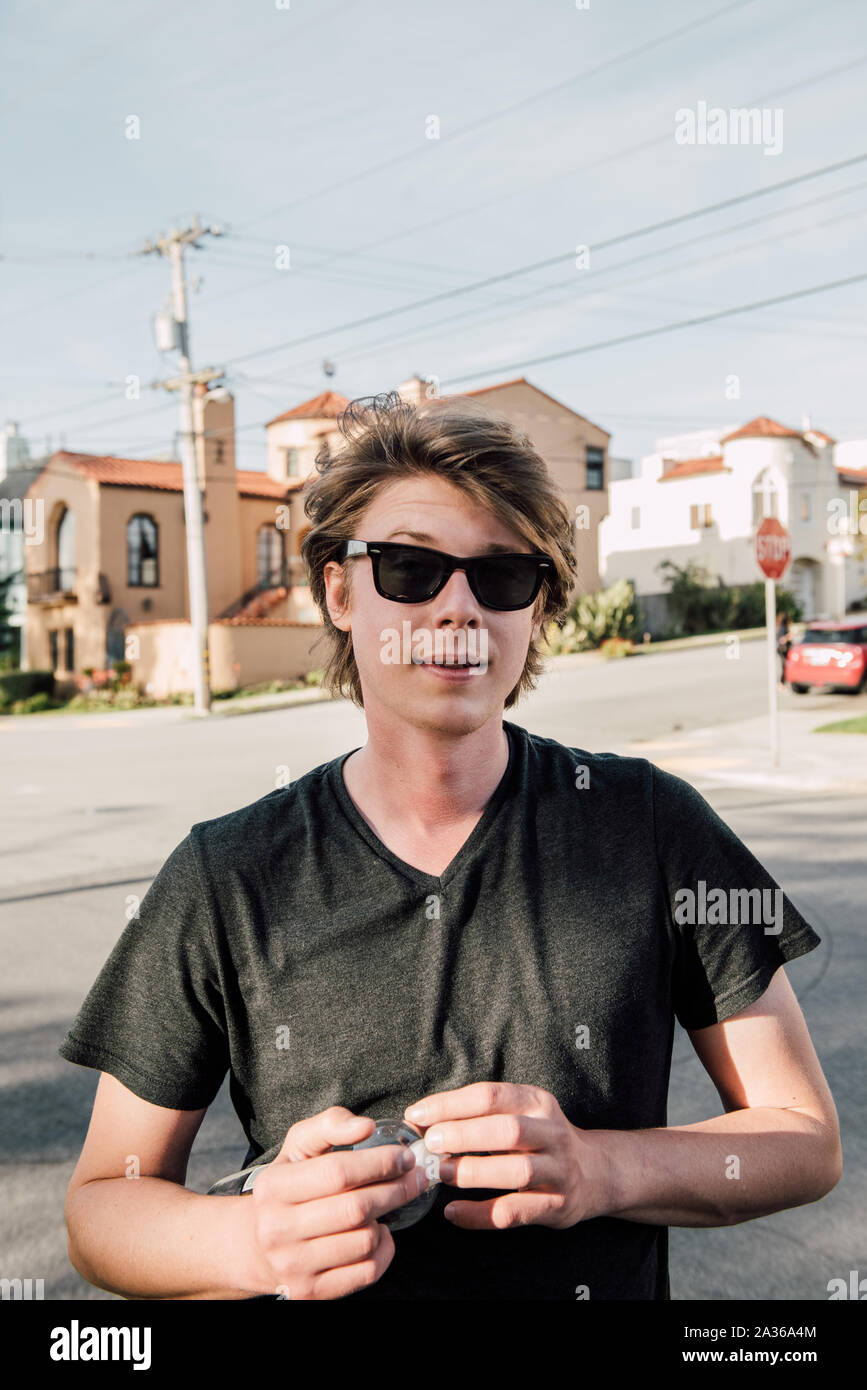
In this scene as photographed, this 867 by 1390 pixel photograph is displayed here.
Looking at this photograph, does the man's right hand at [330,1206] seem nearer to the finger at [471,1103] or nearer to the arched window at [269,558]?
the finger at [471,1103]

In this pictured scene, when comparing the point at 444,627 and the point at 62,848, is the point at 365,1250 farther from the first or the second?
the point at 62,848

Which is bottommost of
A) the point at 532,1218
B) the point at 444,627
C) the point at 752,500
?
the point at 532,1218

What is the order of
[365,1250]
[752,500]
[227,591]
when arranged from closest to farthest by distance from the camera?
[365,1250] → [227,591] → [752,500]

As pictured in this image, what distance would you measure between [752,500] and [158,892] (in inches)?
2135

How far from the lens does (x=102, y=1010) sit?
5.65 ft

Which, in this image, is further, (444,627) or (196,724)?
(196,724)

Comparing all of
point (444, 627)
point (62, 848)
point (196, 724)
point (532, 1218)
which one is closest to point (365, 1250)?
point (532, 1218)

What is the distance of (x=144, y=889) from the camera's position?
8.52m

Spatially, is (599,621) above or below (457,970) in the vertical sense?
above

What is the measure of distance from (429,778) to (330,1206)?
2.10 ft

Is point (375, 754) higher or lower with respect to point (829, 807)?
higher

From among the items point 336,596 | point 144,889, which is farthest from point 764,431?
point 336,596

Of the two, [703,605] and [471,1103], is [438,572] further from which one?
[703,605]

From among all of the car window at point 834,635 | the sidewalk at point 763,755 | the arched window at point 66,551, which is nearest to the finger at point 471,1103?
the sidewalk at point 763,755
